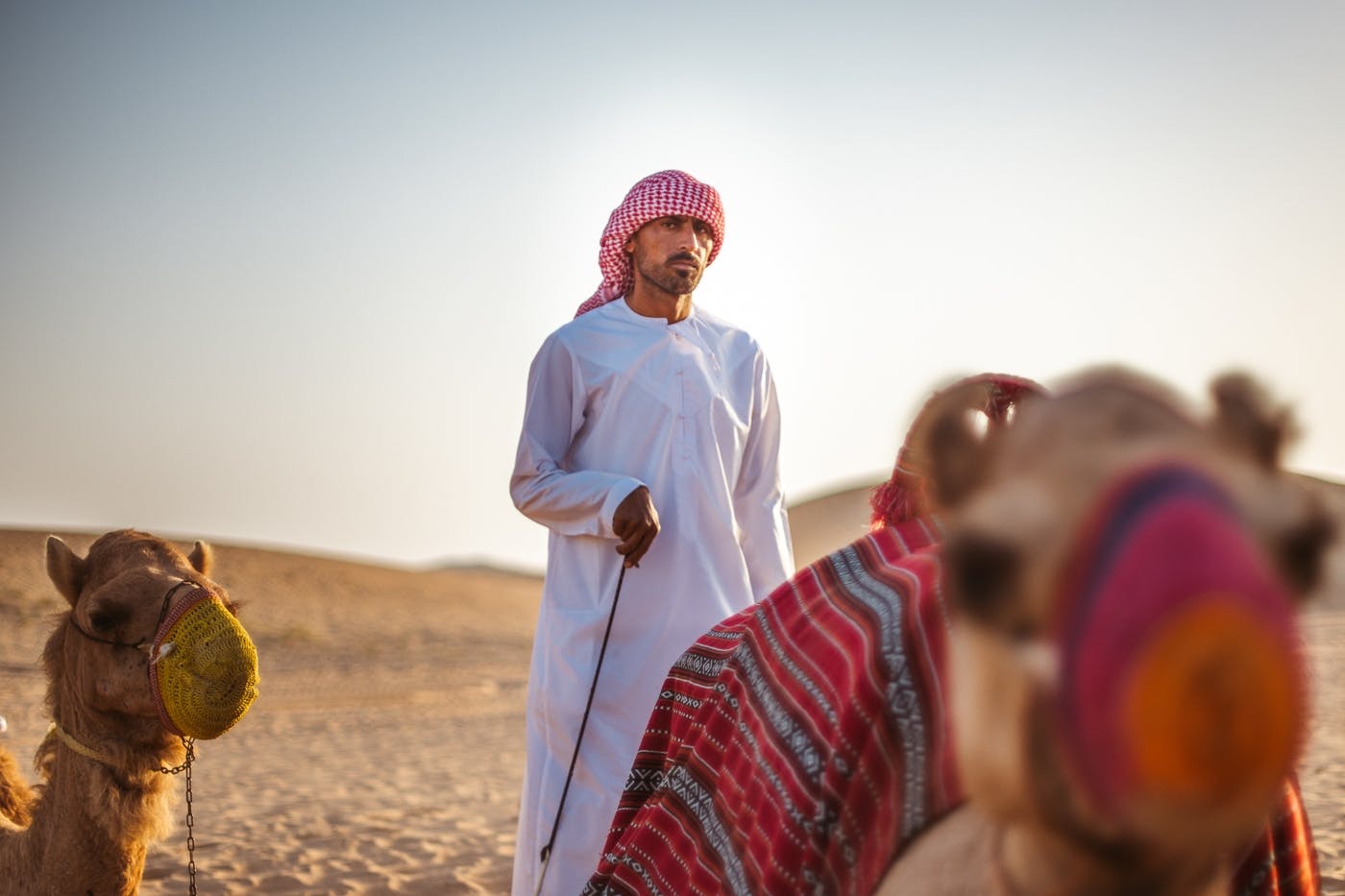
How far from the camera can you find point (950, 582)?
3.47 feet

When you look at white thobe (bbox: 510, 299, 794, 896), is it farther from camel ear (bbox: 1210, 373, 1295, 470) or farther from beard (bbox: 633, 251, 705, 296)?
camel ear (bbox: 1210, 373, 1295, 470)

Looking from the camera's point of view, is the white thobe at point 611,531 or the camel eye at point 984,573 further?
the white thobe at point 611,531

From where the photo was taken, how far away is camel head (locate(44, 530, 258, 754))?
9.39 ft

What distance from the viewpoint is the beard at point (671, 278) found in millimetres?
4023

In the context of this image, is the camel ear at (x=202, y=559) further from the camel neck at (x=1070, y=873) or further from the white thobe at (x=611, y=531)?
the camel neck at (x=1070, y=873)

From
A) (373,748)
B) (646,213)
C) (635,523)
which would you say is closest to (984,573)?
(635,523)

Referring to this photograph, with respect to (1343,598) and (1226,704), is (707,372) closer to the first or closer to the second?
(1226,704)

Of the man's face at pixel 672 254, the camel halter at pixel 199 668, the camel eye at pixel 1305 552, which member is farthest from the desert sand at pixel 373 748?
the man's face at pixel 672 254

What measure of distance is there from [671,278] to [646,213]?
9.5 inches

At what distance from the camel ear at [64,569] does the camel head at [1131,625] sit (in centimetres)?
274

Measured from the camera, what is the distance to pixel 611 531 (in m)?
3.58

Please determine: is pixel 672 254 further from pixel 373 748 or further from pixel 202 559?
pixel 373 748

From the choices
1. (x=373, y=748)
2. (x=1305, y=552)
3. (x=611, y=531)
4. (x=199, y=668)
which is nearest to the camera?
(x=1305, y=552)

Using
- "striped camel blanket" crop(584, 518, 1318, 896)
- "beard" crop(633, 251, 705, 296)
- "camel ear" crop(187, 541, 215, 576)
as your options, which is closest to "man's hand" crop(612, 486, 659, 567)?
"striped camel blanket" crop(584, 518, 1318, 896)
